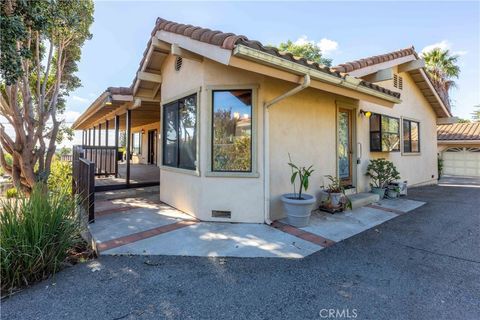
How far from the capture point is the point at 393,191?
772 cm

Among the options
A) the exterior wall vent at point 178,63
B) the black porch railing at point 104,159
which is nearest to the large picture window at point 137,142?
the black porch railing at point 104,159

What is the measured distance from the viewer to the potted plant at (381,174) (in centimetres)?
752

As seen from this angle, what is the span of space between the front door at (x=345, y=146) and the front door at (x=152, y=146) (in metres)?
11.9

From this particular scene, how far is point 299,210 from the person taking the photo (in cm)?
475

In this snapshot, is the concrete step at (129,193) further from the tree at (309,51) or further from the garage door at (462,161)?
the tree at (309,51)

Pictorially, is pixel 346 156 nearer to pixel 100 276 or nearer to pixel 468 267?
pixel 468 267

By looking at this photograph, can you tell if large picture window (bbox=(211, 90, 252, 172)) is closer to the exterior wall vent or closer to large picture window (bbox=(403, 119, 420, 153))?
the exterior wall vent

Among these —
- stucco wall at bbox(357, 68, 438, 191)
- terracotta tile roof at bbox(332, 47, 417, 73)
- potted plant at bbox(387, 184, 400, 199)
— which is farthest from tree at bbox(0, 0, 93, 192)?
potted plant at bbox(387, 184, 400, 199)

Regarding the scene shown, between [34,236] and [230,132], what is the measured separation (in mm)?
3471

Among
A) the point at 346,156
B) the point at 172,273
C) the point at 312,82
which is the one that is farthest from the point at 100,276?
the point at 346,156

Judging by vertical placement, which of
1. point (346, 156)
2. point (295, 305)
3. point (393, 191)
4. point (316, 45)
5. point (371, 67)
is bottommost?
point (295, 305)

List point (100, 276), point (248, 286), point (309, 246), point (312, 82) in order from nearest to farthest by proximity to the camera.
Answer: point (248, 286), point (100, 276), point (309, 246), point (312, 82)

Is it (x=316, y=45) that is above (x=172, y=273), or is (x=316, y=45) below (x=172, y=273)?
above

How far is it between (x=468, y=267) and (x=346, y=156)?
14.5ft
